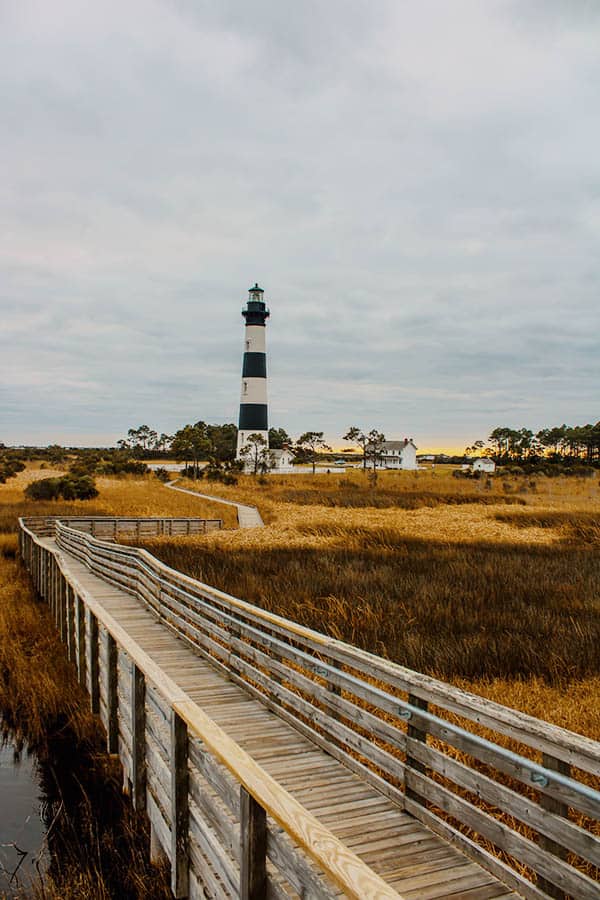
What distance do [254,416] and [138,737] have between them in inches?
2368

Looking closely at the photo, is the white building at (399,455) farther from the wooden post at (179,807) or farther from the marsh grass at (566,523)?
the wooden post at (179,807)

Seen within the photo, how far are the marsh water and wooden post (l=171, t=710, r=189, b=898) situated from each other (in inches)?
60.6

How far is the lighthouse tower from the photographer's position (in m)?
64.7

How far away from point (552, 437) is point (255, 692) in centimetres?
12912

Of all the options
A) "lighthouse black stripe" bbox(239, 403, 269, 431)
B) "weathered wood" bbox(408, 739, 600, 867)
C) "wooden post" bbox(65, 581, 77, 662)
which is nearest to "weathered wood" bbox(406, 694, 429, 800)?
"weathered wood" bbox(408, 739, 600, 867)

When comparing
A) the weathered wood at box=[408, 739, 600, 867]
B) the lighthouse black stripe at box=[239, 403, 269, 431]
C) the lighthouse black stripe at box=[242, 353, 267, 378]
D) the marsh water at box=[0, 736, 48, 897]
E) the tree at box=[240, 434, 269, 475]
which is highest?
the lighthouse black stripe at box=[242, 353, 267, 378]

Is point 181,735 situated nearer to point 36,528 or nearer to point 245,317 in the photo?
point 36,528

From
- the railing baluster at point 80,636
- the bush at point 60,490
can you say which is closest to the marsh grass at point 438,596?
the railing baluster at point 80,636

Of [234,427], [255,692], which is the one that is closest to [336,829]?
[255,692]

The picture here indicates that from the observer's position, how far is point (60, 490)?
38.5 m

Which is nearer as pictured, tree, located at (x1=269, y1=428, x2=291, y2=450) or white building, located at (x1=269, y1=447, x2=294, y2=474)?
white building, located at (x1=269, y1=447, x2=294, y2=474)

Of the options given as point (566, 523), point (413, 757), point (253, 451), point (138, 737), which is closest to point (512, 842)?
point (413, 757)

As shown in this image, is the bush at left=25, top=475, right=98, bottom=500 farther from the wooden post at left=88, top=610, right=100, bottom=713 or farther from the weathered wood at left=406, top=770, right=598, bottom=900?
the weathered wood at left=406, top=770, right=598, bottom=900

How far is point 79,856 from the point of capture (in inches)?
243
